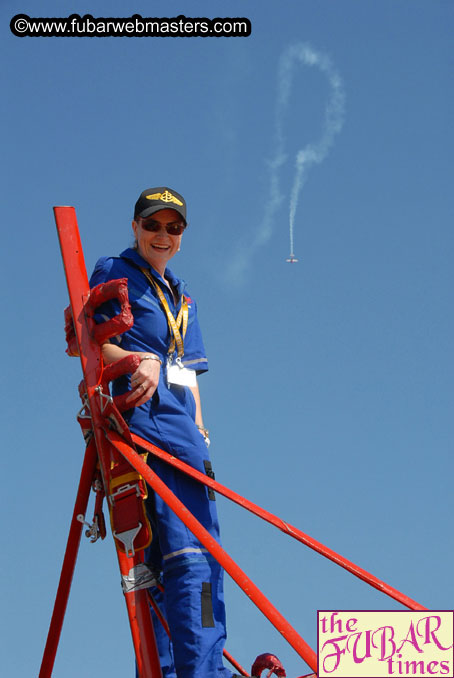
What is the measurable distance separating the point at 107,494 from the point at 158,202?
2.38 m

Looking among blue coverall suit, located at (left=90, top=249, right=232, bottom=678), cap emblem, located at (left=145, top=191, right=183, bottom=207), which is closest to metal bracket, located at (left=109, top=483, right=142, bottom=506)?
blue coverall suit, located at (left=90, top=249, right=232, bottom=678)

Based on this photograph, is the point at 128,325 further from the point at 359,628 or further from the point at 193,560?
the point at 359,628

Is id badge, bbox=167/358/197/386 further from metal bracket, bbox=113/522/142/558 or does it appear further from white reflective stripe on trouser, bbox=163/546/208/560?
white reflective stripe on trouser, bbox=163/546/208/560

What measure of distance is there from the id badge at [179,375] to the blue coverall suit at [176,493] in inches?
2.1

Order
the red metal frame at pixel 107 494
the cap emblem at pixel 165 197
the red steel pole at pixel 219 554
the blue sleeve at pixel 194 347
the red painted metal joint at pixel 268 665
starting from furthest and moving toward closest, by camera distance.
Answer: the blue sleeve at pixel 194 347 → the cap emblem at pixel 165 197 → the red painted metal joint at pixel 268 665 → the red metal frame at pixel 107 494 → the red steel pole at pixel 219 554

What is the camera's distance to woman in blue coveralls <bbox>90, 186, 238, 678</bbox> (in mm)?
6250

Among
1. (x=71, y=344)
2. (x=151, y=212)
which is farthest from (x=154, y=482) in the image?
(x=151, y=212)

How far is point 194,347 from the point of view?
7621 millimetres

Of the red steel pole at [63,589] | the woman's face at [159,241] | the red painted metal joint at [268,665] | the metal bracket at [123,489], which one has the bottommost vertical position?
the red painted metal joint at [268,665]

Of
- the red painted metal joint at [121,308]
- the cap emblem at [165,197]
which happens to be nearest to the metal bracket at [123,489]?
the red painted metal joint at [121,308]

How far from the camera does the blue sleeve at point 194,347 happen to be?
755cm

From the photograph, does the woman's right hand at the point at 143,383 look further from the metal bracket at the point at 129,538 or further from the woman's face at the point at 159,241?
the woman's face at the point at 159,241

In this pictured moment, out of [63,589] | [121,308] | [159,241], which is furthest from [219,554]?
[159,241]

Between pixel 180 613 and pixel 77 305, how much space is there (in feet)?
8.29
